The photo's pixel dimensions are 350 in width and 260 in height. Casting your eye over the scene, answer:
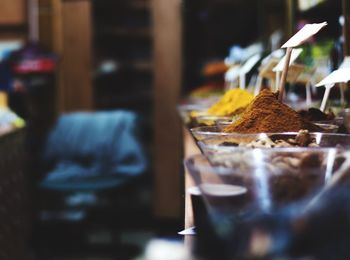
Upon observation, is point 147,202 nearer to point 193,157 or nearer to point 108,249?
point 108,249

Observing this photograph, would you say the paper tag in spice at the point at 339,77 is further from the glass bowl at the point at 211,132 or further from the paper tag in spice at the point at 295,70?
the paper tag in spice at the point at 295,70

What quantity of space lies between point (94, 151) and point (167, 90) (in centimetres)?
108

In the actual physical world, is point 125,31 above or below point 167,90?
above

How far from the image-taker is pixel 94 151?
4203mm

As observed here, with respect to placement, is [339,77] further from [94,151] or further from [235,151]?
[94,151]

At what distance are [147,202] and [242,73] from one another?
3.11 metres

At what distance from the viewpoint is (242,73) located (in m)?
2.50

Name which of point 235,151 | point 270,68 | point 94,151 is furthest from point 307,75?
point 94,151

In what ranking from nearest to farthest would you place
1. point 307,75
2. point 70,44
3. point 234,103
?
1. point 234,103
2. point 307,75
3. point 70,44

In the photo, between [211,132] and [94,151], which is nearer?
[211,132]

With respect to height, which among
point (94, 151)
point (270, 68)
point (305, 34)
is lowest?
point (94, 151)

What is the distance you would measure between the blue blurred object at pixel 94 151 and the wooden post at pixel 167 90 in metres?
0.63

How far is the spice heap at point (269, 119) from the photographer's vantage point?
1.43 m

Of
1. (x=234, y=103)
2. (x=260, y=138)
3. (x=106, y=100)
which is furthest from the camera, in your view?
(x=106, y=100)
